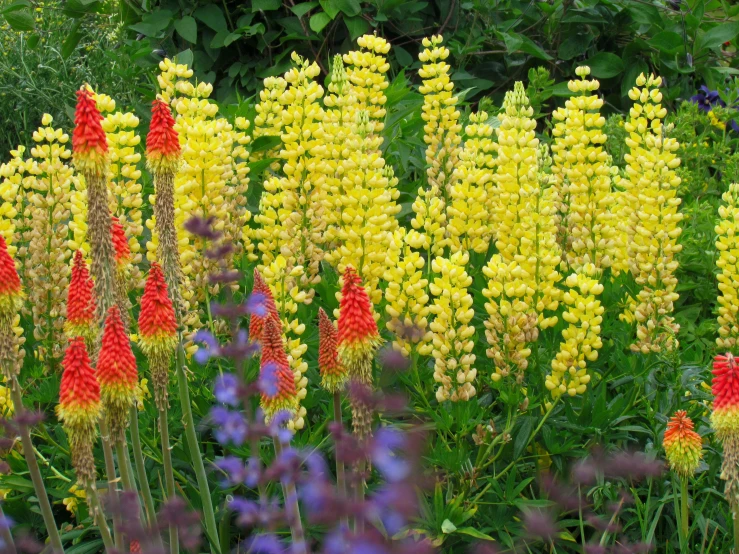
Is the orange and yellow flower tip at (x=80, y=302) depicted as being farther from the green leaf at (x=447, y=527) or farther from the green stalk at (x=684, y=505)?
the green stalk at (x=684, y=505)

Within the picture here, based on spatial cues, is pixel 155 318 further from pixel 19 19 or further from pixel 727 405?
pixel 19 19

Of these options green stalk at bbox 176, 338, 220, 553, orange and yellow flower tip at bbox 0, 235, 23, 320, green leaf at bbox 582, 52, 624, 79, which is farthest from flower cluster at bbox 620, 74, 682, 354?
green leaf at bbox 582, 52, 624, 79

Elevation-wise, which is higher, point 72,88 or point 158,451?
point 72,88

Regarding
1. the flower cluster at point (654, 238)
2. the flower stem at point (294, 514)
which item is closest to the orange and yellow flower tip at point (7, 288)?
the flower stem at point (294, 514)

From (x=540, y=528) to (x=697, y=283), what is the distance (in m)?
3.25

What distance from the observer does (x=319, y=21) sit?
21.4 feet

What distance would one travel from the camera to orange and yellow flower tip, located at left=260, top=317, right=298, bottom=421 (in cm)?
226

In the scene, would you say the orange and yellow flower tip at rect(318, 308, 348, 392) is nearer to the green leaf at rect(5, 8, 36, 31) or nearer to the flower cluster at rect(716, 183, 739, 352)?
the flower cluster at rect(716, 183, 739, 352)

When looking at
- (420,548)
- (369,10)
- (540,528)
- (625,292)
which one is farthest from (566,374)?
(369,10)

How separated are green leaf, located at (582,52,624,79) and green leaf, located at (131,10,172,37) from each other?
2971 mm

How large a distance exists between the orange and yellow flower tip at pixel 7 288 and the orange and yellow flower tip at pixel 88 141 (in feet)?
0.88

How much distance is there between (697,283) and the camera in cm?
443

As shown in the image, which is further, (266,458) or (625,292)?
(625,292)

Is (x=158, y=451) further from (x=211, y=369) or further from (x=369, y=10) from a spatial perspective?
(x=369, y=10)
